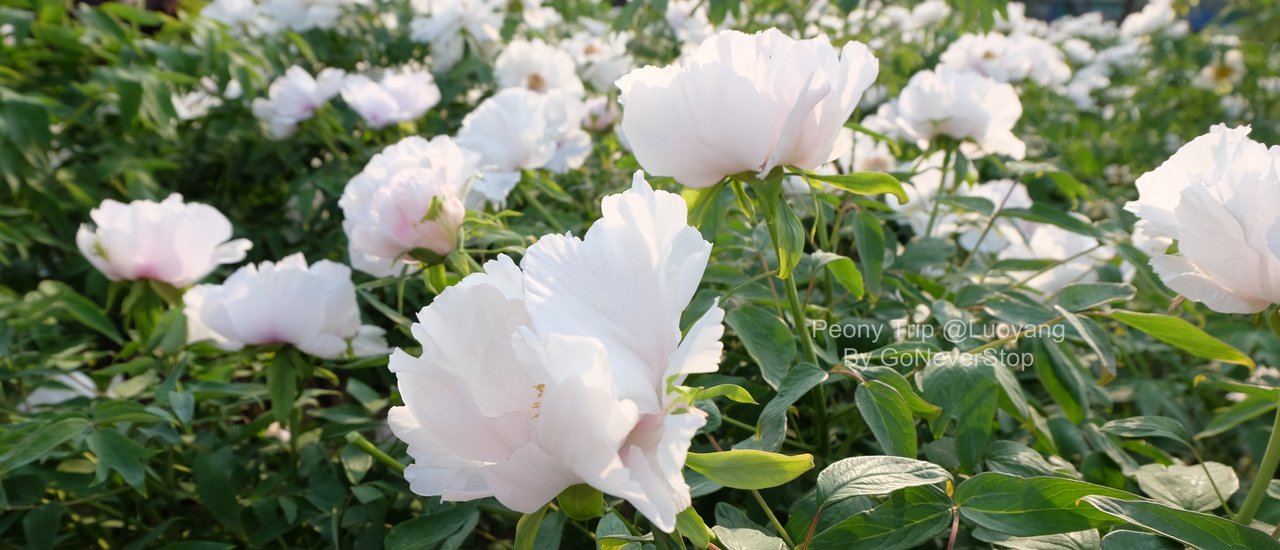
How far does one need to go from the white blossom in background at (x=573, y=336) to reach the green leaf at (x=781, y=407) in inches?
4.8

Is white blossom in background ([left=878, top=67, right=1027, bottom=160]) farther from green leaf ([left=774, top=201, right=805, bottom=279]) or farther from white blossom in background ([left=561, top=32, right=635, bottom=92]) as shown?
white blossom in background ([left=561, top=32, right=635, bottom=92])

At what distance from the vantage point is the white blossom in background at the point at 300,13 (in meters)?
1.79

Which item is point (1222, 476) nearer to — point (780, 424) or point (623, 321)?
point (780, 424)

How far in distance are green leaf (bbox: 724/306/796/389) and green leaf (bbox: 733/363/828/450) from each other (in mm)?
76

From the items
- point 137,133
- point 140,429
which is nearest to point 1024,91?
point 137,133

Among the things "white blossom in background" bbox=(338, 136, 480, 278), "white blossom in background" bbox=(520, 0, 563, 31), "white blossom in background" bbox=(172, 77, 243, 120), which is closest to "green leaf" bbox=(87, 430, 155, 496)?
"white blossom in background" bbox=(338, 136, 480, 278)

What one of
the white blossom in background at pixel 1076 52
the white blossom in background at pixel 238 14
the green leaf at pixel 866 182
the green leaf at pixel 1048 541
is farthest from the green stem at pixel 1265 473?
the white blossom in background at pixel 1076 52

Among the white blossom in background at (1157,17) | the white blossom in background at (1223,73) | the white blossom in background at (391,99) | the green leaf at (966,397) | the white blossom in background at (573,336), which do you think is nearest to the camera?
the white blossom in background at (573,336)

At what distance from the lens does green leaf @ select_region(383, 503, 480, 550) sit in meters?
0.63

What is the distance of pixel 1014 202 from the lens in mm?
1275

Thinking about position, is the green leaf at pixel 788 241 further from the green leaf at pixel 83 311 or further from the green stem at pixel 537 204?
the green leaf at pixel 83 311

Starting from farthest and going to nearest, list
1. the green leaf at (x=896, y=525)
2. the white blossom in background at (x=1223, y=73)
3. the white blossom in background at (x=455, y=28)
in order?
the white blossom in background at (x=1223, y=73), the white blossom in background at (x=455, y=28), the green leaf at (x=896, y=525)

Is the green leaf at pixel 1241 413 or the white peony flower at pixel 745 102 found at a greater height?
the white peony flower at pixel 745 102

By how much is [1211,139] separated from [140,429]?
33.7 inches
